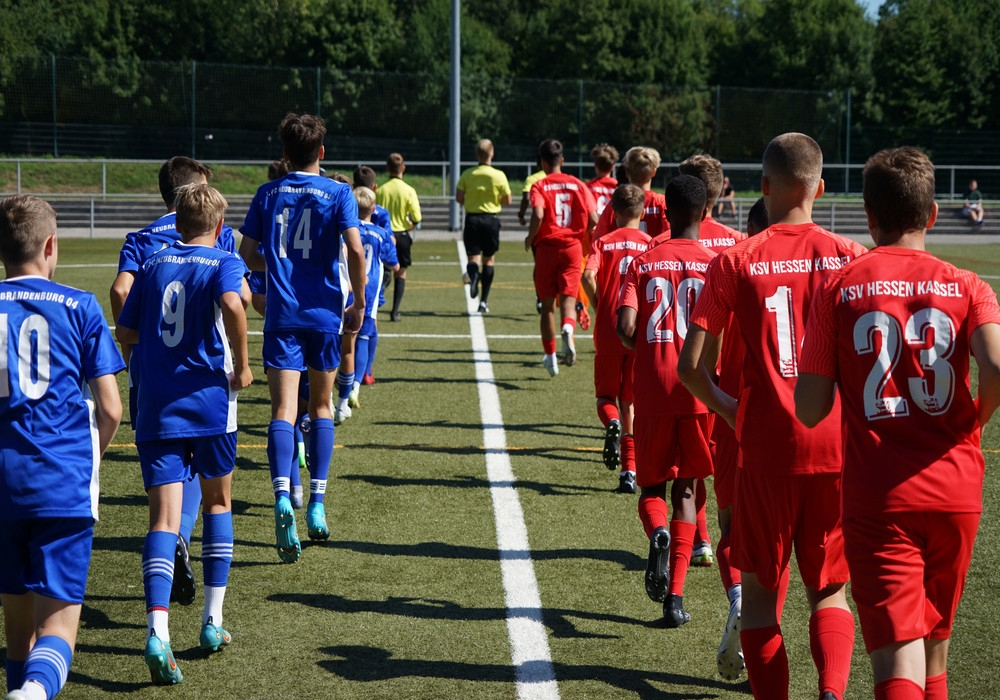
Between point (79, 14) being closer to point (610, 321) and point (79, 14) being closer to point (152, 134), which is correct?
point (152, 134)

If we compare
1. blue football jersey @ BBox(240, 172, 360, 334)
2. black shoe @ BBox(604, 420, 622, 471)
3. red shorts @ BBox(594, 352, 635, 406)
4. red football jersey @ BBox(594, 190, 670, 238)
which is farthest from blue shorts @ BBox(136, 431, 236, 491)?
red football jersey @ BBox(594, 190, 670, 238)

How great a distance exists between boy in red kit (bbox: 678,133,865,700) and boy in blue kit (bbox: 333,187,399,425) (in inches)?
211

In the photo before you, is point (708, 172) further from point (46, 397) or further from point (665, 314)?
point (46, 397)

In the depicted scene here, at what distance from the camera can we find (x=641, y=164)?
7.62 meters

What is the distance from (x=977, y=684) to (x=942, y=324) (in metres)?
1.96

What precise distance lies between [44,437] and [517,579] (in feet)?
8.98

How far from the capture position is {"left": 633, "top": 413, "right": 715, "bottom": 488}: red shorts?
16.7 feet

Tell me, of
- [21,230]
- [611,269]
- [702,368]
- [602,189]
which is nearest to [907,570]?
[702,368]

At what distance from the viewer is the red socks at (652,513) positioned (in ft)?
16.5

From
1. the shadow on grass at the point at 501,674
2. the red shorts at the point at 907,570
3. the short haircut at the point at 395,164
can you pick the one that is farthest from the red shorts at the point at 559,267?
the red shorts at the point at 907,570

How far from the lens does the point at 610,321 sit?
22.7ft

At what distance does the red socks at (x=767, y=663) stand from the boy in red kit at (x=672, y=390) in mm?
1291

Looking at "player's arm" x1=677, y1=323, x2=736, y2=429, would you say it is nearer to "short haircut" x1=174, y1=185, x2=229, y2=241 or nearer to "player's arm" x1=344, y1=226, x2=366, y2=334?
"short haircut" x1=174, y1=185, x2=229, y2=241

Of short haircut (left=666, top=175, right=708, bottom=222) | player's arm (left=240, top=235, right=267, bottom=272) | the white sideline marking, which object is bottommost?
the white sideline marking
